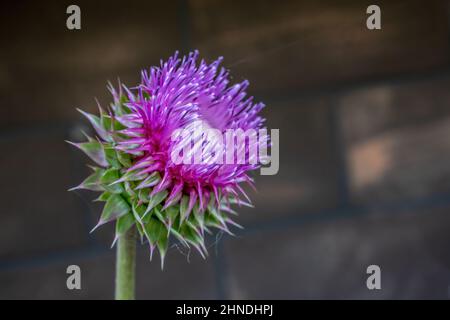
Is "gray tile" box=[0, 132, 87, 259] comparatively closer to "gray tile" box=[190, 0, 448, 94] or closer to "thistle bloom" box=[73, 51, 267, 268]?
"gray tile" box=[190, 0, 448, 94]

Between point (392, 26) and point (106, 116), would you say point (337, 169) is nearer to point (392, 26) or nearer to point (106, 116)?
point (392, 26)

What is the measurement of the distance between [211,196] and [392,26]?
84 centimetres

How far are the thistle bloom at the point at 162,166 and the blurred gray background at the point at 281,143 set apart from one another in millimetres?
484

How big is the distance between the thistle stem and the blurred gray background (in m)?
0.55

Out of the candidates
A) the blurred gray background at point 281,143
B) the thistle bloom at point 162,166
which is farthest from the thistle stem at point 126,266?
the blurred gray background at point 281,143

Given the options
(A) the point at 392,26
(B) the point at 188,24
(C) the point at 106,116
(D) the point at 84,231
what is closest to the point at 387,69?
(A) the point at 392,26

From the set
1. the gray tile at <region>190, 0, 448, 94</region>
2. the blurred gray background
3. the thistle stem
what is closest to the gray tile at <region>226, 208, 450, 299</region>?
the blurred gray background

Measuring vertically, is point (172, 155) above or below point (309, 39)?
below

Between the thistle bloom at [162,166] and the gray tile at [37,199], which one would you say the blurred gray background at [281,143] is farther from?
the thistle bloom at [162,166]

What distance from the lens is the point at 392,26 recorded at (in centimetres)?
125

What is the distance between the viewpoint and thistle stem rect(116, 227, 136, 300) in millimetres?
579

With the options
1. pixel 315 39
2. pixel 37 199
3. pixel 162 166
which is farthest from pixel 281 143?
pixel 162 166

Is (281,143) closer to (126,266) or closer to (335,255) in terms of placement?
(335,255)

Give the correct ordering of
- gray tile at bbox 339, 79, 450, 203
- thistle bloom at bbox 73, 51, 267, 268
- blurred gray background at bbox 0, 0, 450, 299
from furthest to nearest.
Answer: gray tile at bbox 339, 79, 450, 203, blurred gray background at bbox 0, 0, 450, 299, thistle bloom at bbox 73, 51, 267, 268
